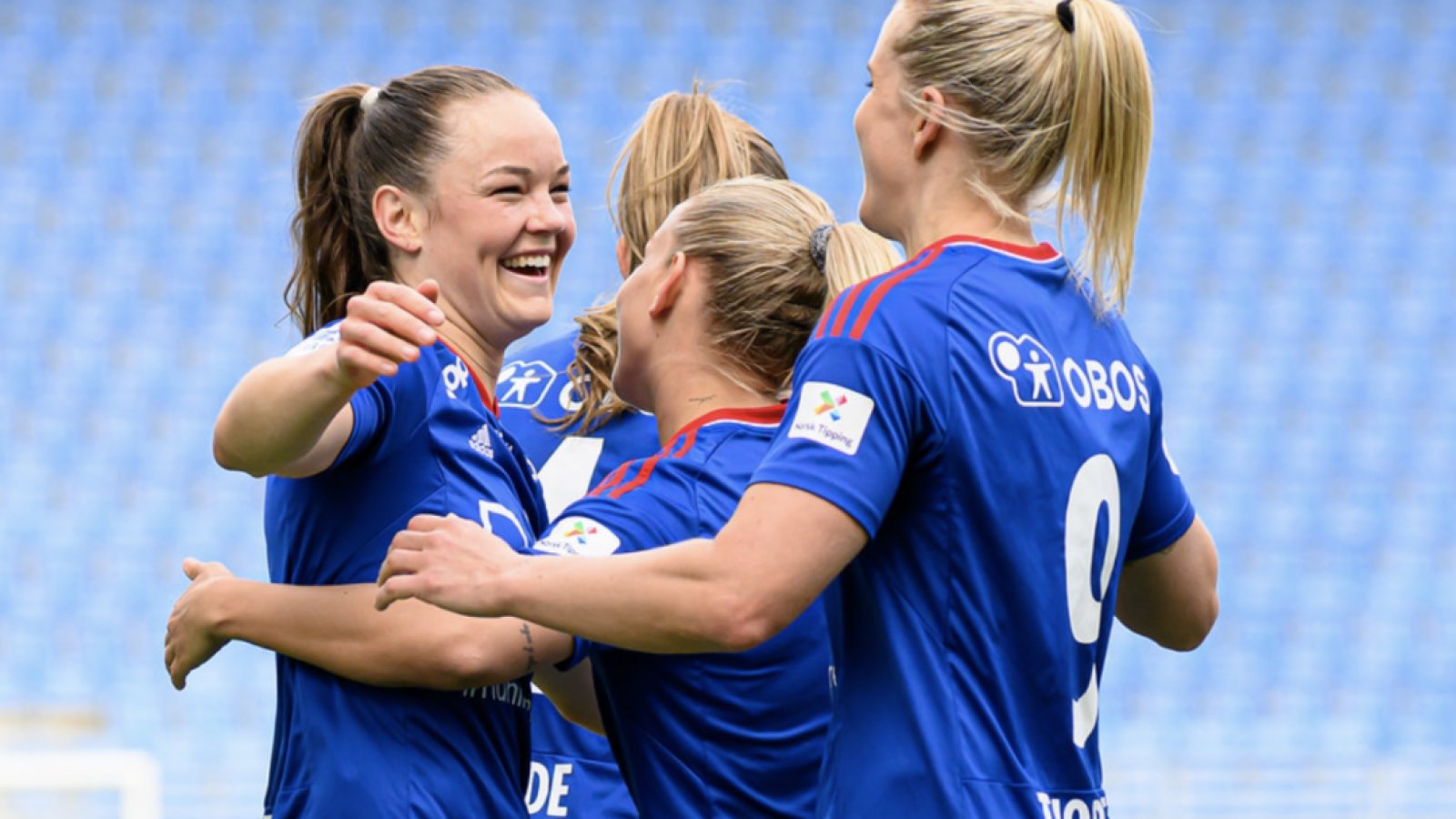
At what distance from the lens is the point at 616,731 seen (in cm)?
206

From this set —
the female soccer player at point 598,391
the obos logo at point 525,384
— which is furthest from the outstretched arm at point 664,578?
the obos logo at point 525,384


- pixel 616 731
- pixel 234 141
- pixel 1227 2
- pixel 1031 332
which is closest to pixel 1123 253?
pixel 1031 332

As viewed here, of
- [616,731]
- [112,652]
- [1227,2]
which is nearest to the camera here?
[616,731]

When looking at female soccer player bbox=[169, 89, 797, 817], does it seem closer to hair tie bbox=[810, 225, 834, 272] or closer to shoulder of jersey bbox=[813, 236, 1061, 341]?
hair tie bbox=[810, 225, 834, 272]

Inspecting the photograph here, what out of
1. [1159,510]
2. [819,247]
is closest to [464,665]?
[819,247]

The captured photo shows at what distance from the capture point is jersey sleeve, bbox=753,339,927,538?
65.1 inches

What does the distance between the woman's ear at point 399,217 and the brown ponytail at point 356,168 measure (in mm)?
14

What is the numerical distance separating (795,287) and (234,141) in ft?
27.3

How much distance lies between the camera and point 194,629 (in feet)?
6.82

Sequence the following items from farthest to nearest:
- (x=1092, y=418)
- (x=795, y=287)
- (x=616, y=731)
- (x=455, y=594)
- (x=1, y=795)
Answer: (x=1, y=795)
(x=795, y=287)
(x=616, y=731)
(x=1092, y=418)
(x=455, y=594)

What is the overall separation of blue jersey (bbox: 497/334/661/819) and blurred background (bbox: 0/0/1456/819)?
4.92 metres

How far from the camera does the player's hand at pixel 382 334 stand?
67.6 inches

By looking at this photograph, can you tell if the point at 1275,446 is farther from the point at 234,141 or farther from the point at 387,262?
the point at 387,262

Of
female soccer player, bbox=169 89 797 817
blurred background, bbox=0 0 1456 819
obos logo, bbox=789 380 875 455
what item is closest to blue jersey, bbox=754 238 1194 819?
obos logo, bbox=789 380 875 455
